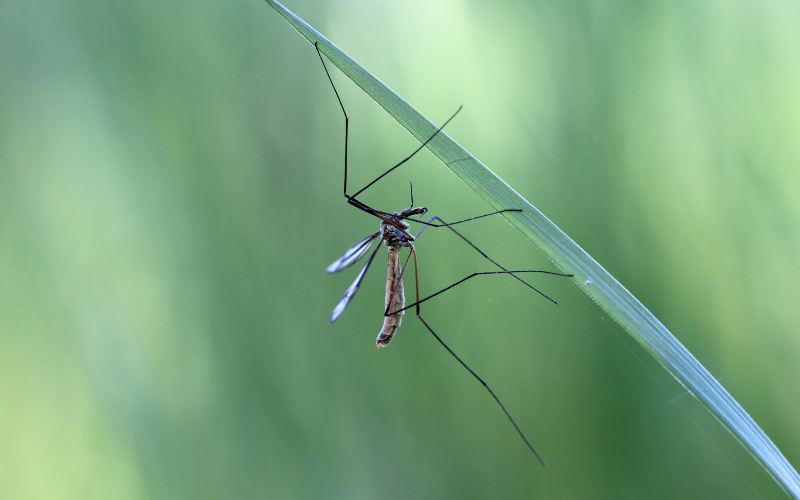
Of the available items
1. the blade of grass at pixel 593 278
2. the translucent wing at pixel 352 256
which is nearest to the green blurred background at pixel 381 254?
the translucent wing at pixel 352 256

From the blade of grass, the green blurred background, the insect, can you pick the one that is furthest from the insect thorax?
the blade of grass

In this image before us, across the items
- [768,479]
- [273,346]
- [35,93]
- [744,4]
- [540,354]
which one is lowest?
[768,479]

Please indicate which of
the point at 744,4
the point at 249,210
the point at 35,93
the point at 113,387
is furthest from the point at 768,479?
the point at 35,93

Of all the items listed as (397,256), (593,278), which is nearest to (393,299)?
(397,256)

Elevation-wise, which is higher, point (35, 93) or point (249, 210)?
point (35, 93)

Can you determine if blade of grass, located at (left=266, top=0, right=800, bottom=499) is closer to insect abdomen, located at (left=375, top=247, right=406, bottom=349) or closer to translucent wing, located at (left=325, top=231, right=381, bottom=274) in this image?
translucent wing, located at (left=325, top=231, right=381, bottom=274)

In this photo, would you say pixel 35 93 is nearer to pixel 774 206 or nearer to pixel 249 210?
pixel 249 210

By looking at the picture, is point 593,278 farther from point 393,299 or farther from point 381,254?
point 381,254
